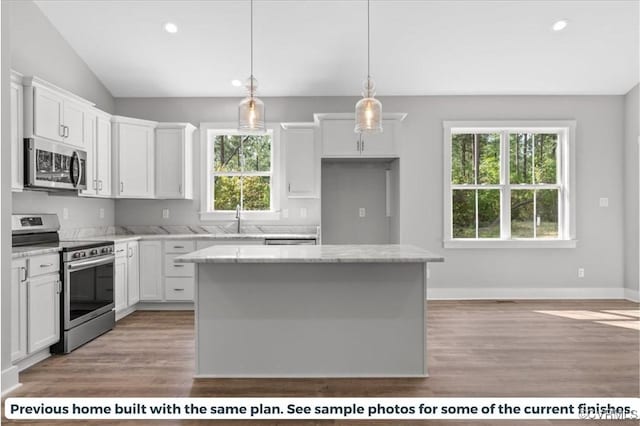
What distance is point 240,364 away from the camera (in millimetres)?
2961

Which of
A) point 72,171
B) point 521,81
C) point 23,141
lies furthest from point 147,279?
point 521,81

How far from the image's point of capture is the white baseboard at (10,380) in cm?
276

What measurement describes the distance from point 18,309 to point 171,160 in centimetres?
270

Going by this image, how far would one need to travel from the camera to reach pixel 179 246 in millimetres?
5059

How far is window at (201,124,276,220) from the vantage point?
226 inches

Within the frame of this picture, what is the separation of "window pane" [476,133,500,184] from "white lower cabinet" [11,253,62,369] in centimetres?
503

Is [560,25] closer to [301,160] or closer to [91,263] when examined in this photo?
[301,160]

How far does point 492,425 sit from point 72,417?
241 centimetres

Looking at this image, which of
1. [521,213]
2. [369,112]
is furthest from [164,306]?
[521,213]

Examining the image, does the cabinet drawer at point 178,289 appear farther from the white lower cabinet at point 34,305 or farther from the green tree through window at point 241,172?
the white lower cabinet at point 34,305

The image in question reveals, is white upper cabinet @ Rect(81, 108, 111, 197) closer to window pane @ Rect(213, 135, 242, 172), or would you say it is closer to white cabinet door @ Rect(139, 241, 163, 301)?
white cabinet door @ Rect(139, 241, 163, 301)

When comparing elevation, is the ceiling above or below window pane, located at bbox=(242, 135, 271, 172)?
above

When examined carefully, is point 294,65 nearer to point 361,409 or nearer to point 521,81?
point 521,81

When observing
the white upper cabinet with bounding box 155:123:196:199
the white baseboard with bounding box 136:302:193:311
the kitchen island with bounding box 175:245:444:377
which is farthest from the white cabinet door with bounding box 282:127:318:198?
the kitchen island with bounding box 175:245:444:377
